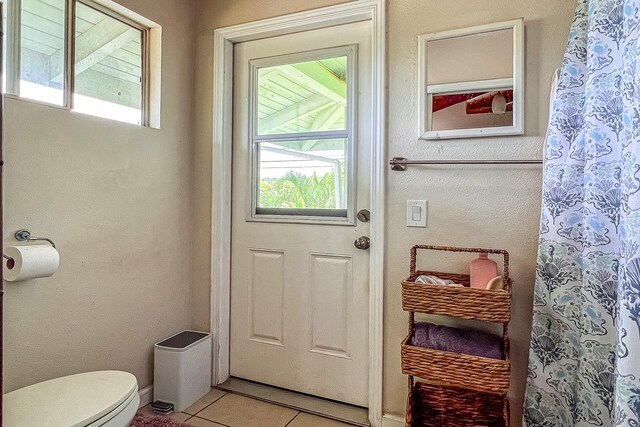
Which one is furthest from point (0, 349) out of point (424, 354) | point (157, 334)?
point (424, 354)

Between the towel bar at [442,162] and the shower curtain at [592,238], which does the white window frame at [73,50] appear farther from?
the shower curtain at [592,238]

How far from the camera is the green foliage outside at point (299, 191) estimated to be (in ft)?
6.51

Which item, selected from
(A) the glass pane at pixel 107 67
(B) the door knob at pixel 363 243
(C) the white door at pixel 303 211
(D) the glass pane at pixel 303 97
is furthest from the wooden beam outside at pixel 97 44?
(B) the door knob at pixel 363 243

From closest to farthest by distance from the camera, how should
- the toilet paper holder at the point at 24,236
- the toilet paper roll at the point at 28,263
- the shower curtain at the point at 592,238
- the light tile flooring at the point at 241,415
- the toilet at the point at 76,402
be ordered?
1. the shower curtain at the point at 592,238
2. the toilet at the point at 76,402
3. the toilet paper roll at the point at 28,263
4. the toilet paper holder at the point at 24,236
5. the light tile flooring at the point at 241,415

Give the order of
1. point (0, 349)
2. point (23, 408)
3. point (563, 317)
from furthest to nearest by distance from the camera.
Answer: point (563, 317)
point (23, 408)
point (0, 349)

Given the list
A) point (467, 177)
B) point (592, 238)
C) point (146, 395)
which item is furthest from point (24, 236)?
point (592, 238)

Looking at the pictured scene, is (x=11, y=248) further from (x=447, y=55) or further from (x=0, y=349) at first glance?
(x=447, y=55)

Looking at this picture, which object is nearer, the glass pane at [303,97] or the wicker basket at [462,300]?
the wicker basket at [462,300]

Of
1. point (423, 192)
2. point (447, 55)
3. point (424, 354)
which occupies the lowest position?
point (424, 354)

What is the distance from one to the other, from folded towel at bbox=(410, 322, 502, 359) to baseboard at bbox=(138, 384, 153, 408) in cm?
137

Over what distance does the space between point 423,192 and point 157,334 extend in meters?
1.52

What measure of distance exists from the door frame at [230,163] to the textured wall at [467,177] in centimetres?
4

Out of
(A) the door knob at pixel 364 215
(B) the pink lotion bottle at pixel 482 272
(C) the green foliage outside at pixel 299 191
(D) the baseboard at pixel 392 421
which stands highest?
(C) the green foliage outside at pixel 299 191

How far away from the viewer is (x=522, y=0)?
5.02 feet
